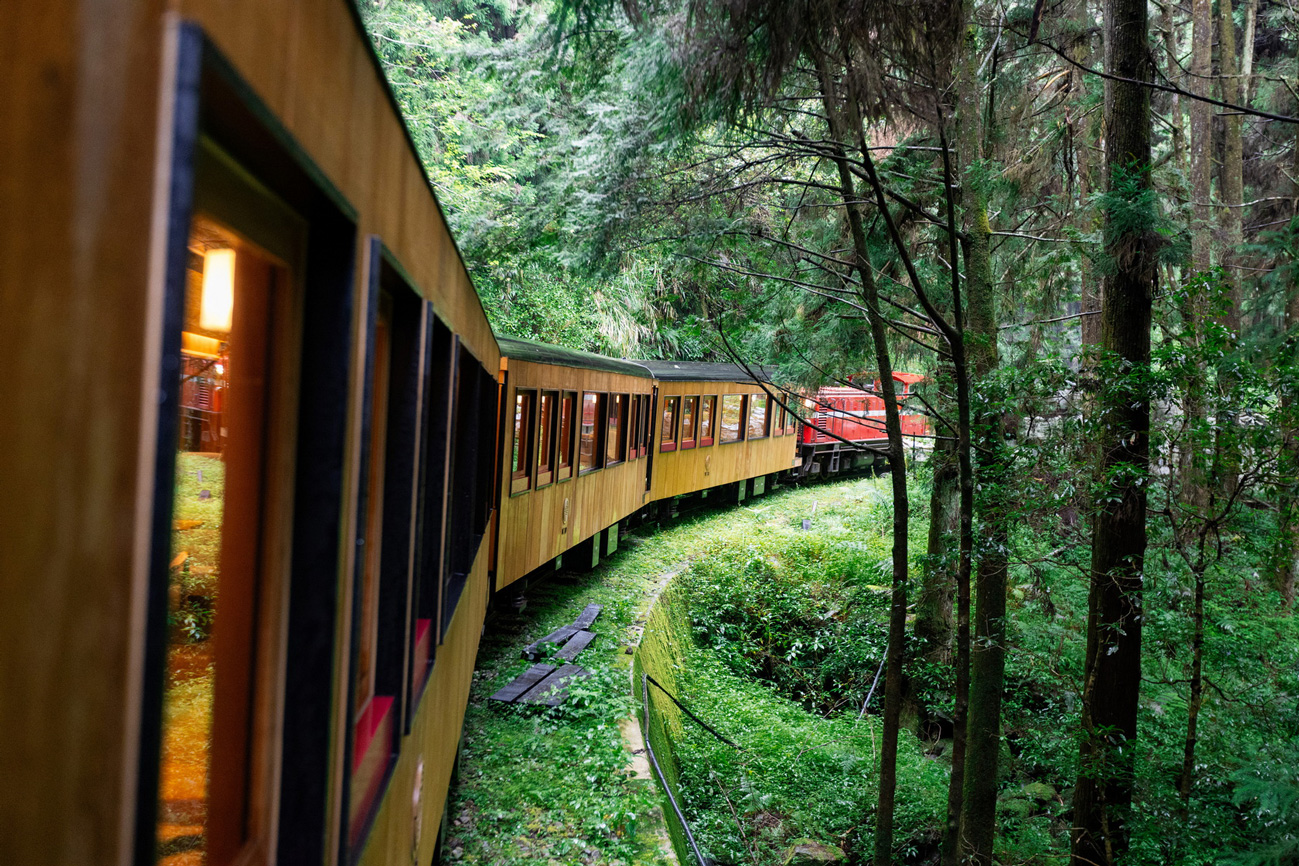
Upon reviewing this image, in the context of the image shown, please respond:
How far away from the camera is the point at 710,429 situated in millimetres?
16766

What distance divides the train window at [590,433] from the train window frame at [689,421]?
180 inches

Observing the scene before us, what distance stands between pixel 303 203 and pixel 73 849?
0.85 metres

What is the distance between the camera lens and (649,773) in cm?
625

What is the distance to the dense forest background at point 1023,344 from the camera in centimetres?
508

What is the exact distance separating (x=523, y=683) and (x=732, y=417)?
445 inches

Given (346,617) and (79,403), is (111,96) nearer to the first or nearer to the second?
(79,403)

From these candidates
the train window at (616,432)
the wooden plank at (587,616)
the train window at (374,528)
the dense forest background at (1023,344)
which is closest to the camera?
the train window at (374,528)

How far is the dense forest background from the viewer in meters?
5.08

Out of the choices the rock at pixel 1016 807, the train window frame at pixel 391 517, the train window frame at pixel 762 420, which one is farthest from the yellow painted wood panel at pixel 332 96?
the train window frame at pixel 762 420

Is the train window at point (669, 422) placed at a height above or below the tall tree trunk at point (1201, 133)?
below

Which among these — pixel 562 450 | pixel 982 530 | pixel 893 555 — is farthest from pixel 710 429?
pixel 982 530

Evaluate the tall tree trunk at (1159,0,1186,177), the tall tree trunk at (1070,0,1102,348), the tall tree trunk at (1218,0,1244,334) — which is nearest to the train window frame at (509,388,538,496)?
the tall tree trunk at (1070,0,1102,348)

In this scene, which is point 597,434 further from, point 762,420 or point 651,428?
point 762,420

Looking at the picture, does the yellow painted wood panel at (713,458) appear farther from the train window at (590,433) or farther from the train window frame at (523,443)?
the train window frame at (523,443)
